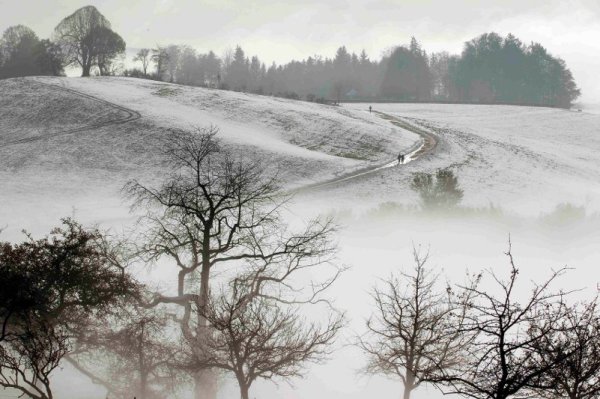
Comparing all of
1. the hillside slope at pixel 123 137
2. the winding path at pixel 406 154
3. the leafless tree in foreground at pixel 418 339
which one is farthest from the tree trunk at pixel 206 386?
the winding path at pixel 406 154

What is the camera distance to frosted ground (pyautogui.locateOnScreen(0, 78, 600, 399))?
116 ft

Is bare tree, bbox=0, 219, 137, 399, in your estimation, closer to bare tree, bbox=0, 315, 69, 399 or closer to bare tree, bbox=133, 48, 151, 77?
bare tree, bbox=0, 315, 69, 399

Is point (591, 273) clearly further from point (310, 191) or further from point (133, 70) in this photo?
point (133, 70)

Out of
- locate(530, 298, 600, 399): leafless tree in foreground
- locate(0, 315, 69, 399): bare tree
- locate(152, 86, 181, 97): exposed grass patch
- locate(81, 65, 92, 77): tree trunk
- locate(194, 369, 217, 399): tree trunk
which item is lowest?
locate(194, 369, 217, 399): tree trunk

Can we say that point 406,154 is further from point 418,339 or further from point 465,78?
point 465,78

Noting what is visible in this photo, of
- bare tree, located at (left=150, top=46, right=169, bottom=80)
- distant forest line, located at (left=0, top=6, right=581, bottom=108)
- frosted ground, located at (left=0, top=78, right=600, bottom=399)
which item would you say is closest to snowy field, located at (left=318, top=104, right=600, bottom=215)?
frosted ground, located at (left=0, top=78, right=600, bottom=399)

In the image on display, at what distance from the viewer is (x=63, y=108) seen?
244 ft

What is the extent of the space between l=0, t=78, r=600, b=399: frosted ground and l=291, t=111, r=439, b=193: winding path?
36.4 inches

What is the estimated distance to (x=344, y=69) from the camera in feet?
571

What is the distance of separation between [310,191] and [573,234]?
23140mm

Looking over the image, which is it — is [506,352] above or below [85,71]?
below

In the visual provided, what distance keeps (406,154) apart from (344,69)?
11573 centimetres

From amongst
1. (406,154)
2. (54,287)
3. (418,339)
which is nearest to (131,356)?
(54,287)

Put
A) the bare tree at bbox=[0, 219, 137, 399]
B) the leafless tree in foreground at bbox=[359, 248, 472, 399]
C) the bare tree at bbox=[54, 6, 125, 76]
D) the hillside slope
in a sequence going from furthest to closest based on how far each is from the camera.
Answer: the bare tree at bbox=[54, 6, 125, 76], the hillside slope, the bare tree at bbox=[0, 219, 137, 399], the leafless tree in foreground at bbox=[359, 248, 472, 399]
